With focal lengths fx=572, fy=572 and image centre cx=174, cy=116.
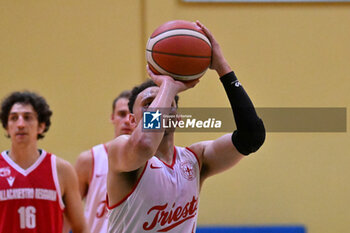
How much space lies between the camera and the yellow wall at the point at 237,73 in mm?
5883

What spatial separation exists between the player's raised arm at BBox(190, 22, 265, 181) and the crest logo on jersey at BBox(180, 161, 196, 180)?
142 millimetres

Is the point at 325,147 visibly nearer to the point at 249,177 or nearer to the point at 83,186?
the point at 249,177

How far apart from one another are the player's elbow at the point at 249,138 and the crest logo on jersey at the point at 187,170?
0.25 metres

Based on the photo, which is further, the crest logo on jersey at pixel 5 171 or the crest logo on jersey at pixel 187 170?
the crest logo on jersey at pixel 5 171

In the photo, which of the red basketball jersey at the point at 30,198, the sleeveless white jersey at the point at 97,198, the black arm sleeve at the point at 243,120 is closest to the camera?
the black arm sleeve at the point at 243,120

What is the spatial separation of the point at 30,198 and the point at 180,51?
1.85 metres

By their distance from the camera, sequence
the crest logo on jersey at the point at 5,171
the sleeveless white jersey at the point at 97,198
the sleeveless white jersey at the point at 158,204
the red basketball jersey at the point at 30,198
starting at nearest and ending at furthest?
the sleeveless white jersey at the point at 158,204, the red basketball jersey at the point at 30,198, the crest logo on jersey at the point at 5,171, the sleeveless white jersey at the point at 97,198

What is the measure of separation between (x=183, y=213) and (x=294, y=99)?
3.45m

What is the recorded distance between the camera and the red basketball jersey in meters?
3.92

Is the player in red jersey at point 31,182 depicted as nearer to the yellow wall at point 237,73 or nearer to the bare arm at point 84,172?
the bare arm at point 84,172

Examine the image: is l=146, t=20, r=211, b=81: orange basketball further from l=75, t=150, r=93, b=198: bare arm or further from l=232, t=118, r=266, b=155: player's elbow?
l=75, t=150, r=93, b=198: bare arm

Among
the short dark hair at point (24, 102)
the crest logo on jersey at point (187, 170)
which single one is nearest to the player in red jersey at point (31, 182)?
the short dark hair at point (24, 102)

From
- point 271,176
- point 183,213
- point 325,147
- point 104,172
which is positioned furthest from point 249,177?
point 183,213

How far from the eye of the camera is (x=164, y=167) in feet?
9.24
